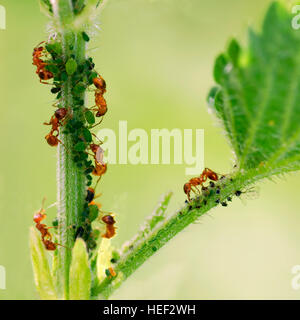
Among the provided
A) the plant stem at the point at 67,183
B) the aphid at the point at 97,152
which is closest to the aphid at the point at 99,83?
the plant stem at the point at 67,183

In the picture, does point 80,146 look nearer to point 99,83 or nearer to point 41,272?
point 99,83

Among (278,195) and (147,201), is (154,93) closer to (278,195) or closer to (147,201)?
(147,201)

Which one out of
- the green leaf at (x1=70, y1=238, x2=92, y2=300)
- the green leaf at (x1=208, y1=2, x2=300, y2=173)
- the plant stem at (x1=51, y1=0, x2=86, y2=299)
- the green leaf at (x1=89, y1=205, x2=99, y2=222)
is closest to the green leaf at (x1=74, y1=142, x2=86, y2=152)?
the plant stem at (x1=51, y1=0, x2=86, y2=299)

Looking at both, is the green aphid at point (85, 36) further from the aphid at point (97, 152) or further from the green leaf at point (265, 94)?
the green leaf at point (265, 94)

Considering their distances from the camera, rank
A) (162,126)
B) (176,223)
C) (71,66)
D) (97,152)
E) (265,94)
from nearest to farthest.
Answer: (265,94)
(71,66)
(176,223)
(97,152)
(162,126)

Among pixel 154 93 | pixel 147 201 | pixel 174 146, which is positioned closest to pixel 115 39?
pixel 154 93

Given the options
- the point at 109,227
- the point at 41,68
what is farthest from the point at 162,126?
the point at 41,68

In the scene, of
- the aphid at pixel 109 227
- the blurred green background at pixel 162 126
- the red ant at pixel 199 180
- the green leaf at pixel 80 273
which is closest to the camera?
the green leaf at pixel 80 273

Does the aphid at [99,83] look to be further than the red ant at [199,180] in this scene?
No
